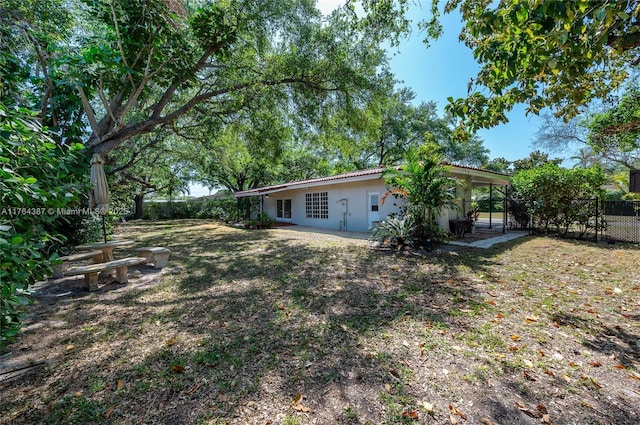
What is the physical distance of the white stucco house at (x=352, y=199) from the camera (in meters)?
12.0

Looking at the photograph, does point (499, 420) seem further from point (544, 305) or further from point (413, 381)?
point (544, 305)

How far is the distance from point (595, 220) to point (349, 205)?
30.7 feet

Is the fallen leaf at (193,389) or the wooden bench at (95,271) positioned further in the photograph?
the wooden bench at (95,271)

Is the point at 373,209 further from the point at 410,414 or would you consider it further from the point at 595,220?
the point at 410,414

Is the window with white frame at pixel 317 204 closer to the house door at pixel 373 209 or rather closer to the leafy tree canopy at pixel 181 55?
the house door at pixel 373 209

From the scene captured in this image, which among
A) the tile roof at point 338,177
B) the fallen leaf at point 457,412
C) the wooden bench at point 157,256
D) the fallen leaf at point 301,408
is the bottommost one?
the fallen leaf at point 457,412

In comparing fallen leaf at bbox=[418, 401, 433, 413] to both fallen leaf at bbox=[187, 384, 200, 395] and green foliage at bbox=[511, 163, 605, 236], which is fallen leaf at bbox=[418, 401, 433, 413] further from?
green foliage at bbox=[511, 163, 605, 236]

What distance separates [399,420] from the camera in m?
2.02

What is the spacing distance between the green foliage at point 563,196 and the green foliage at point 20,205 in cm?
1358

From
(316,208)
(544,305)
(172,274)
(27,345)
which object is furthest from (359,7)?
(316,208)

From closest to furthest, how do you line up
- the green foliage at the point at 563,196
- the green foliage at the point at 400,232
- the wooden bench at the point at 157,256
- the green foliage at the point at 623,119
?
the wooden bench at the point at 157,256 → the green foliage at the point at 400,232 → the green foliage at the point at 623,119 → the green foliage at the point at 563,196

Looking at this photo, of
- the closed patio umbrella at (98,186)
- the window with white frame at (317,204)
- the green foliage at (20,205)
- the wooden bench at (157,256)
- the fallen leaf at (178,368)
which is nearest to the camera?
the green foliage at (20,205)

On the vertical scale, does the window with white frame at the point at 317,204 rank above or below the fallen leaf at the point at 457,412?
above

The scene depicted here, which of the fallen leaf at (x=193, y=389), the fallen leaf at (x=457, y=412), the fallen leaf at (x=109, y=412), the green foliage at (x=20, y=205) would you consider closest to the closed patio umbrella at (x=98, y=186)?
the green foliage at (x=20, y=205)
